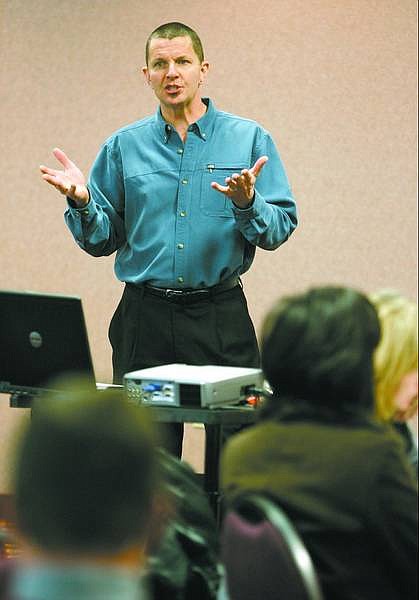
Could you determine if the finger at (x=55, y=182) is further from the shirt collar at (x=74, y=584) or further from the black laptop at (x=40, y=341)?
the shirt collar at (x=74, y=584)

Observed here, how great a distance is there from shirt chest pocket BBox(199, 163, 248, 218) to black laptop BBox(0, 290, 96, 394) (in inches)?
30.4

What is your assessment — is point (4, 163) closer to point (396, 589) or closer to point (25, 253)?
point (25, 253)

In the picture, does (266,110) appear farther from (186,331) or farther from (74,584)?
(74,584)

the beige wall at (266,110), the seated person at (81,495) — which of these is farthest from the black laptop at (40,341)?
the beige wall at (266,110)

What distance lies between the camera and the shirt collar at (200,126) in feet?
11.1

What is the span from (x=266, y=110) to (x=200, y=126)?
145 centimetres

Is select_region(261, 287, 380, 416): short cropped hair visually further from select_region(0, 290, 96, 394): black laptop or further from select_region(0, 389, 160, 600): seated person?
select_region(0, 290, 96, 394): black laptop

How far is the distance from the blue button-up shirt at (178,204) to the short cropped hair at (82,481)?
2.12 meters

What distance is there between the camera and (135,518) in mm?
1085

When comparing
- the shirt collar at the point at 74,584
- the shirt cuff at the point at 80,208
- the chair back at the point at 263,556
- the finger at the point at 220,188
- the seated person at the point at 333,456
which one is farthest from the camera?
the shirt cuff at the point at 80,208

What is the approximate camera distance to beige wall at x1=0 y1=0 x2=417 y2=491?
470 cm

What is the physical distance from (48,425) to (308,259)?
3787 mm

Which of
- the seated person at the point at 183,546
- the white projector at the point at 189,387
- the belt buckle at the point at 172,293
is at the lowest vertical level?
the seated person at the point at 183,546

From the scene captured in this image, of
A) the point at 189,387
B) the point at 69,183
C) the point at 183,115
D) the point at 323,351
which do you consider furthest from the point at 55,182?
the point at 323,351
